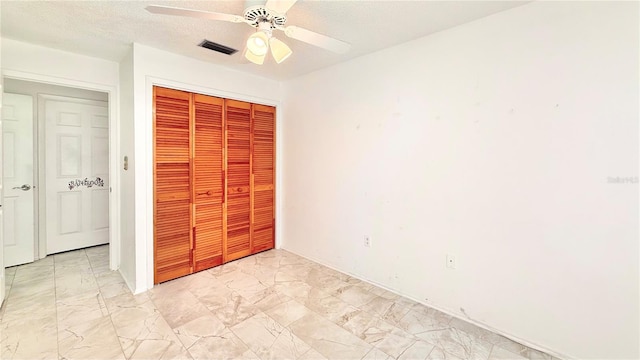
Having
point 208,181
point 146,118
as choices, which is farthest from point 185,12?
point 208,181

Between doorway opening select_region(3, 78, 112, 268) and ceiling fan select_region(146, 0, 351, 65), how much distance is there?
244cm

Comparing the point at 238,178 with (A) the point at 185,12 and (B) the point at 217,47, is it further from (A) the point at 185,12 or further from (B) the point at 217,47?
(A) the point at 185,12

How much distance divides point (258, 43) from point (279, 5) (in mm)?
254

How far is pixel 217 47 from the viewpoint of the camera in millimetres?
2535

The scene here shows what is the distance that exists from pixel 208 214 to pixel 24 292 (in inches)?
65.0

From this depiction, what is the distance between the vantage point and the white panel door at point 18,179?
308 cm

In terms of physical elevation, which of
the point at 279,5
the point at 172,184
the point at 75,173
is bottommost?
the point at 172,184

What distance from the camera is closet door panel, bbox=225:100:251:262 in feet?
10.6

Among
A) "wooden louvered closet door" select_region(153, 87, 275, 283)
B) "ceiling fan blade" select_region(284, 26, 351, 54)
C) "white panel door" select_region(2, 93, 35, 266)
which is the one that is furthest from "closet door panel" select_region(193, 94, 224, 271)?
"white panel door" select_region(2, 93, 35, 266)

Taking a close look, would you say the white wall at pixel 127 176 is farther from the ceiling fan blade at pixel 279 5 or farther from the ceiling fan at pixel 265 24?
the ceiling fan blade at pixel 279 5

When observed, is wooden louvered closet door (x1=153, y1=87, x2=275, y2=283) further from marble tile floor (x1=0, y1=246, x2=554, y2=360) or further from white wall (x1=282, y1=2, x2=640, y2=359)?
white wall (x1=282, y1=2, x2=640, y2=359)

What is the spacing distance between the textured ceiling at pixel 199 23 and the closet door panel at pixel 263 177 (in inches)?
37.9

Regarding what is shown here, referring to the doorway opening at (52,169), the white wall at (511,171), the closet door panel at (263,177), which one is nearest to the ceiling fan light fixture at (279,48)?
the white wall at (511,171)

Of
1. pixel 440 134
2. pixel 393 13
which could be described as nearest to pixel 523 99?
pixel 440 134
